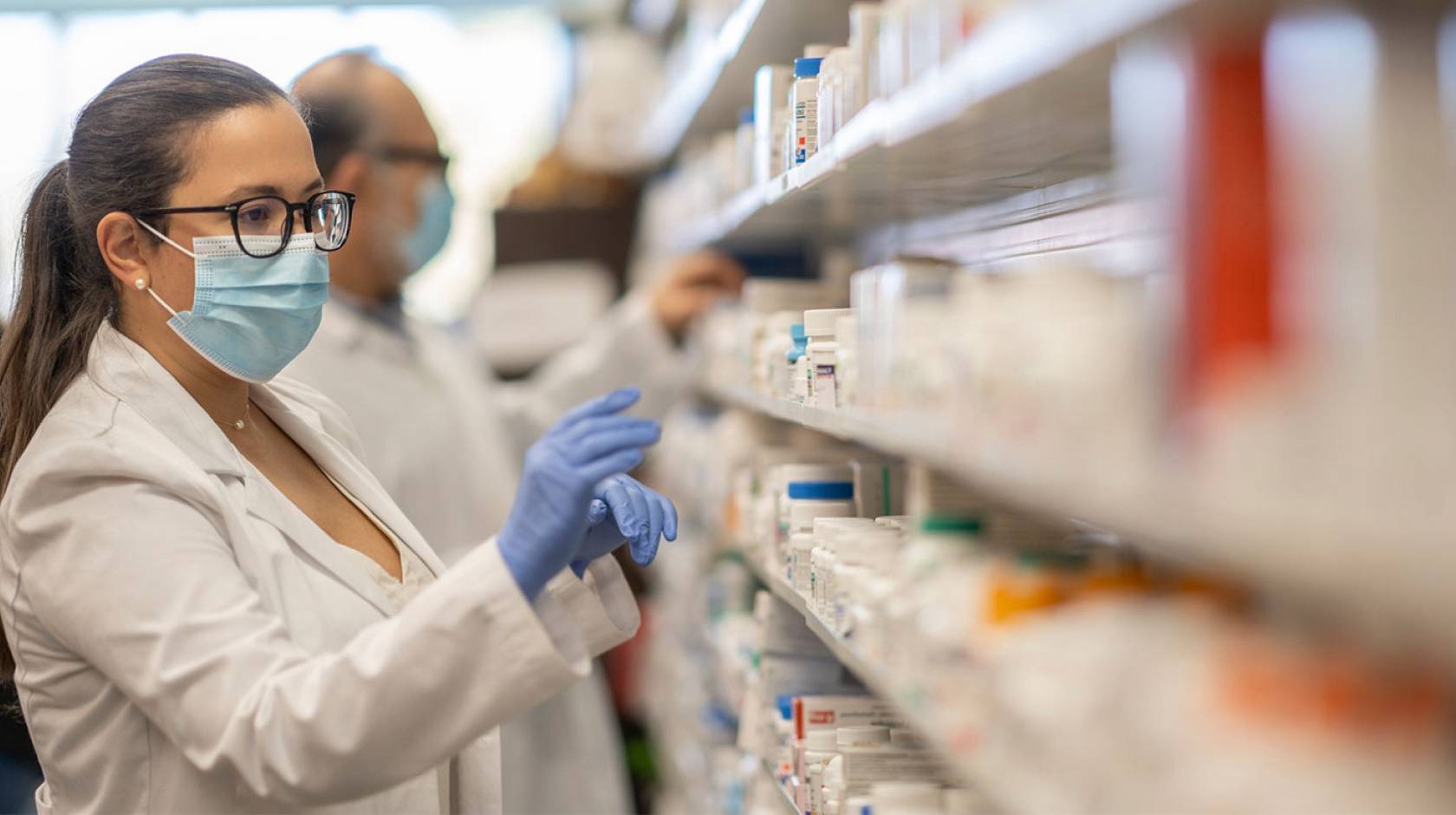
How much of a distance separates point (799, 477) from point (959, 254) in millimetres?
611

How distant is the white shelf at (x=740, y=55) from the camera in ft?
7.64

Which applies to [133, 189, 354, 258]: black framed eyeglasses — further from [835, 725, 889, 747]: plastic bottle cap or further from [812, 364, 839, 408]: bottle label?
[835, 725, 889, 747]: plastic bottle cap

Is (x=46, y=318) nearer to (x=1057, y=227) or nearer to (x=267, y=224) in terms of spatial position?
(x=267, y=224)

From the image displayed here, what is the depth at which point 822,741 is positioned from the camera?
188cm

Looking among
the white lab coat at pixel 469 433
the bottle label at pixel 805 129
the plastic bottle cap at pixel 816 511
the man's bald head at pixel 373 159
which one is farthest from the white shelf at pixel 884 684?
the man's bald head at pixel 373 159

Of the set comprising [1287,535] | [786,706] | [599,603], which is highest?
[1287,535]

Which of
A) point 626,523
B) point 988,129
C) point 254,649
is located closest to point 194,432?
point 254,649

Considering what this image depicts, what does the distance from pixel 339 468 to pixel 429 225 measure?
4.17ft

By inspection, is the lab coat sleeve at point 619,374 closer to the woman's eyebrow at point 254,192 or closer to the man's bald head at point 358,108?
the man's bald head at point 358,108

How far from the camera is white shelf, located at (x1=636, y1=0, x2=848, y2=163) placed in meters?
2.33

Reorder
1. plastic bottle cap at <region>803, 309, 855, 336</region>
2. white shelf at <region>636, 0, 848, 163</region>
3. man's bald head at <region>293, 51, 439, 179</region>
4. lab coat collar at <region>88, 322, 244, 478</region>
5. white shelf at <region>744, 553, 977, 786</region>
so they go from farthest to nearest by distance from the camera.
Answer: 1. man's bald head at <region>293, 51, 439, 179</region>
2. white shelf at <region>636, 0, 848, 163</region>
3. plastic bottle cap at <region>803, 309, 855, 336</region>
4. lab coat collar at <region>88, 322, 244, 478</region>
5. white shelf at <region>744, 553, 977, 786</region>

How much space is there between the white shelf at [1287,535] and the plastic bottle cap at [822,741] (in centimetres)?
95

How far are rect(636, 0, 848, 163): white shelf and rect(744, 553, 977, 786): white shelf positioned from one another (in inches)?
38.4

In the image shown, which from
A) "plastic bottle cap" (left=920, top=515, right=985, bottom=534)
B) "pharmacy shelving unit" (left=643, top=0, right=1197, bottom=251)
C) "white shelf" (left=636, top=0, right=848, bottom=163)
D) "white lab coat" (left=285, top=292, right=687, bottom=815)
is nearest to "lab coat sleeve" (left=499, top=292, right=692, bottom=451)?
"white lab coat" (left=285, top=292, right=687, bottom=815)
